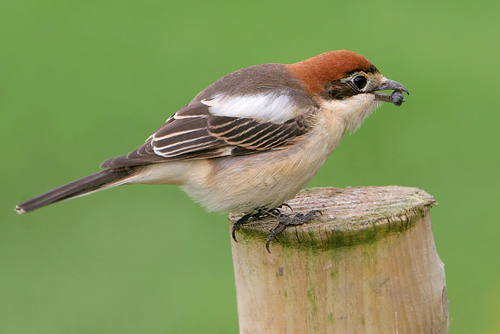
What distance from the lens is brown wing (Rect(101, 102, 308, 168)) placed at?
4934 millimetres

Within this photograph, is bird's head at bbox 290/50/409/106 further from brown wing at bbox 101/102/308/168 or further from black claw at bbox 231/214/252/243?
black claw at bbox 231/214/252/243

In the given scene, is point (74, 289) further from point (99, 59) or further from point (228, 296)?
point (99, 59)

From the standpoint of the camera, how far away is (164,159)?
4.93 m

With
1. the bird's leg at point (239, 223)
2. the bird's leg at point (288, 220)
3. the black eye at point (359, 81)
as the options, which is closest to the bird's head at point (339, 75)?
the black eye at point (359, 81)

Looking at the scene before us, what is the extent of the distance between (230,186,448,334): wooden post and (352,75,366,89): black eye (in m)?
1.38

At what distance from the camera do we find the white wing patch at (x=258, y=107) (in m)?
5.04

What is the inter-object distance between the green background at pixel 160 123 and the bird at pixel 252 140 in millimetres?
2586

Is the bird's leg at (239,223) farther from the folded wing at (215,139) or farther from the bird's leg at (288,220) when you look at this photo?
the folded wing at (215,139)

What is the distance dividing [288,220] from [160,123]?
5539 mm

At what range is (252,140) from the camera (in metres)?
5.00

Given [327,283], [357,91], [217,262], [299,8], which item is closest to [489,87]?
[299,8]

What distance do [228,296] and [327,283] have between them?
408 centimetres

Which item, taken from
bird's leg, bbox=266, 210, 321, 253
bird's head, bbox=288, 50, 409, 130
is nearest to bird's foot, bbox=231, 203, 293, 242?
bird's leg, bbox=266, 210, 321, 253

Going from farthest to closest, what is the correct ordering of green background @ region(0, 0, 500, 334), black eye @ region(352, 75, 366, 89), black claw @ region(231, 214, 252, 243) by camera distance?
green background @ region(0, 0, 500, 334) < black eye @ region(352, 75, 366, 89) < black claw @ region(231, 214, 252, 243)
